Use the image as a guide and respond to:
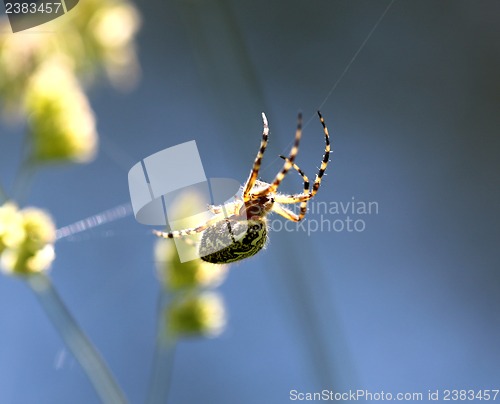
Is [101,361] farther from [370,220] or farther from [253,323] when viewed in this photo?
[370,220]

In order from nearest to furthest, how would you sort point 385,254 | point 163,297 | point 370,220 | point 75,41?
point 75,41 → point 163,297 → point 370,220 → point 385,254

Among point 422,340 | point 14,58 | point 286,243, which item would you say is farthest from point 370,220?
point 14,58

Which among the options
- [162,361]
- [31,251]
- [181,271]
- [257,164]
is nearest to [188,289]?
[181,271]

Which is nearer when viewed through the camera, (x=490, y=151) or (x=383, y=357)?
(x=383, y=357)

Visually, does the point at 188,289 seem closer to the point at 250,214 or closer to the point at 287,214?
the point at 250,214

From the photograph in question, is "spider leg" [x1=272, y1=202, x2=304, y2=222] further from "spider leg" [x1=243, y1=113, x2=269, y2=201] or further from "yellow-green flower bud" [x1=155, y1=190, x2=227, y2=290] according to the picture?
"yellow-green flower bud" [x1=155, y1=190, x2=227, y2=290]

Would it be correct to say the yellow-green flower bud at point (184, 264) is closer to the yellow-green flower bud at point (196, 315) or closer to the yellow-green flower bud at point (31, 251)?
the yellow-green flower bud at point (196, 315)

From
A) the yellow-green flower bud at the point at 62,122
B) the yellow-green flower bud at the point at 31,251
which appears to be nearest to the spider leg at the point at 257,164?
the yellow-green flower bud at the point at 62,122
